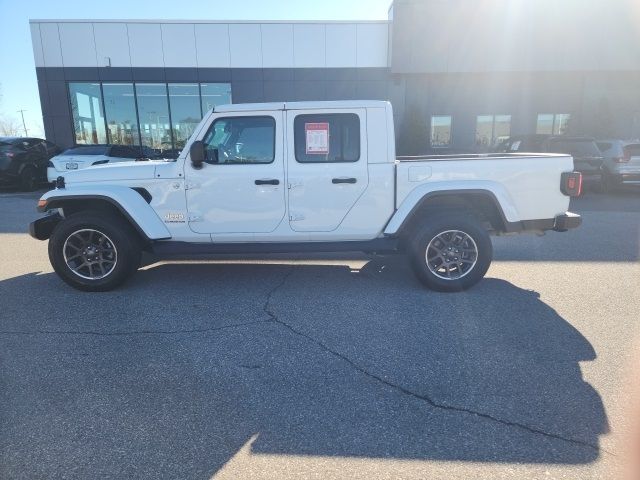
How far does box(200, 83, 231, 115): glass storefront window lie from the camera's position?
18328mm

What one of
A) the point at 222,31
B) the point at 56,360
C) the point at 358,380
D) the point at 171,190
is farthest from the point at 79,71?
the point at 358,380

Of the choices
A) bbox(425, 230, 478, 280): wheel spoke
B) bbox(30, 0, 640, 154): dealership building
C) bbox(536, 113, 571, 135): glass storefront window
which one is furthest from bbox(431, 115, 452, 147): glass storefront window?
bbox(425, 230, 478, 280): wheel spoke

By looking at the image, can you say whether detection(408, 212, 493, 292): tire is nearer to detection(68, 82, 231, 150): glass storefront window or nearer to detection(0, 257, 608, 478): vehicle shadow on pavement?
detection(0, 257, 608, 478): vehicle shadow on pavement

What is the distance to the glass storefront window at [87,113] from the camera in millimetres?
18266

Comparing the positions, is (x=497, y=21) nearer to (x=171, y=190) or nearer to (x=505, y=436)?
(x=171, y=190)

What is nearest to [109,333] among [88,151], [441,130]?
[88,151]

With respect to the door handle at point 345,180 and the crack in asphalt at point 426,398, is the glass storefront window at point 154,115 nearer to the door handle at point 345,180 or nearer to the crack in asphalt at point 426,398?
the door handle at point 345,180

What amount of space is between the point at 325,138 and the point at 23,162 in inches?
542

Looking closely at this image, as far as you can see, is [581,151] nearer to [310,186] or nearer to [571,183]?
[571,183]

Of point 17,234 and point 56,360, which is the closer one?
point 56,360

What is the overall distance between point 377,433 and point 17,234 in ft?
27.4

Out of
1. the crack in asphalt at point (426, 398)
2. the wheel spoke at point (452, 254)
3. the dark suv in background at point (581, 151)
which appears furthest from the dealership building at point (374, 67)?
the crack in asphalt at point (426, 398)

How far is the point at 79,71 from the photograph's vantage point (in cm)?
1792

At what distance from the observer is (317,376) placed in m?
3.12
